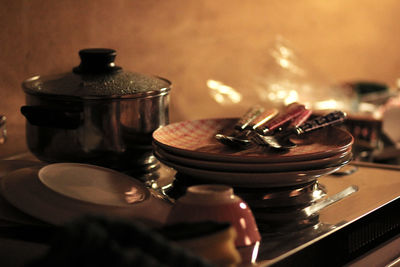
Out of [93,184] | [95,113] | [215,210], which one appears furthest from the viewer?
[95,113]

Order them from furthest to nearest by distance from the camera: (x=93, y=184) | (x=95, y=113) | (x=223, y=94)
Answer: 1. (x=223, y=94)
2. (x=95, y=113)
3. (x=93, y=184)

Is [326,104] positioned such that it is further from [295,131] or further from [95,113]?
Result: [95,113]

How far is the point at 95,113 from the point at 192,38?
0.70 metres

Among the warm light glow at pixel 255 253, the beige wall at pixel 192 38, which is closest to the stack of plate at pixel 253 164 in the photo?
the warm light glow at pixel 255 253

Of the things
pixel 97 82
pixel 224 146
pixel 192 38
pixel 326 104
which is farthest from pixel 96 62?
pixel 326 104

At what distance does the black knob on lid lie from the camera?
2.70 feet

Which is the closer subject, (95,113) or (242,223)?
(242,223)

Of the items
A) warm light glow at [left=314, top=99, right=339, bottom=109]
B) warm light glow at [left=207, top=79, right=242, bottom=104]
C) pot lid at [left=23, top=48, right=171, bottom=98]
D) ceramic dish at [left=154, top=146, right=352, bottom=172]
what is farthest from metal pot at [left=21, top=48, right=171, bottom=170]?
warm light glow at [left=314, top=99, right=339, bottom=109]

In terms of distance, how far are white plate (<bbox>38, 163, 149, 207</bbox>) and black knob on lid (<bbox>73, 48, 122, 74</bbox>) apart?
0.17 metres

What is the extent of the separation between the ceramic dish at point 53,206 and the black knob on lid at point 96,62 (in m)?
0.23

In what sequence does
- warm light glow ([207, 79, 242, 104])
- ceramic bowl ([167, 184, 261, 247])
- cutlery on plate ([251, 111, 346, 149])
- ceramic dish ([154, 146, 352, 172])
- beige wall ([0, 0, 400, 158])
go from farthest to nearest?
warm light glow ([207, 79, 242, 104]), beige wall ([0, 0, 400, 158]), cutlery on plate ([251, 111, 346, 149]), ceramic dish ([154, 146, 352, 172]), ceramic bowl ([167, 184, 261, 247])

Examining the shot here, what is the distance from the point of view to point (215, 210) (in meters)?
0.56

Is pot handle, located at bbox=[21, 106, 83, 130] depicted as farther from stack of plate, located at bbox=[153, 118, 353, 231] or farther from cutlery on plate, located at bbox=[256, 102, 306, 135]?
cutlery on plate, located at bbox=[256, 102, 306, 135]

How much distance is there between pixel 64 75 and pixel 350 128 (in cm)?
69
